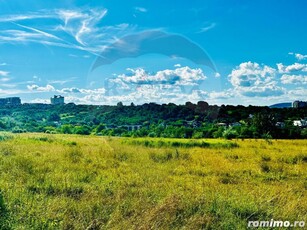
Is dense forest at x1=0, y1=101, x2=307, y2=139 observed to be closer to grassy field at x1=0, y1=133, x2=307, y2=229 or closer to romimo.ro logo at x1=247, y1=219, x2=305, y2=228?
grassy field at x1=0, y1=133, x2=307, y2=229

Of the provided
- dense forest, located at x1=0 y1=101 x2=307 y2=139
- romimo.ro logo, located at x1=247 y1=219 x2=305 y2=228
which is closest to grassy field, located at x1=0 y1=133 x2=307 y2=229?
romimo.ro logo, located at x1=247 y1=219 x2=305 y2=228

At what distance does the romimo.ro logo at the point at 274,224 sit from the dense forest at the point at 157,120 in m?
11.4

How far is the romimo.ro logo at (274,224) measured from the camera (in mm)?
5199

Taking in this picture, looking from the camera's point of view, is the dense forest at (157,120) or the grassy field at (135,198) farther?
the dense forest at (157,120)

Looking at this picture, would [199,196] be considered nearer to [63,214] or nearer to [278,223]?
[278,223]

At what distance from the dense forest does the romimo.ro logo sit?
1140 centimetres

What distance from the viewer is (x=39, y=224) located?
16.2 feet

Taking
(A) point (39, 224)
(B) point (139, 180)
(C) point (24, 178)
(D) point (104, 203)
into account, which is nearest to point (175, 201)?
(D) point (104, 203)

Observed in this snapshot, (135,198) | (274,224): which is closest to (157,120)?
(135,198)

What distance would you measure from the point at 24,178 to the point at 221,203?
536 cm

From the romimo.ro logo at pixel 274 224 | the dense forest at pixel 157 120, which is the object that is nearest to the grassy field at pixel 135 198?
the romimo.ro logo at pixel 274 224

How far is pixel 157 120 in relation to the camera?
24.2 meters

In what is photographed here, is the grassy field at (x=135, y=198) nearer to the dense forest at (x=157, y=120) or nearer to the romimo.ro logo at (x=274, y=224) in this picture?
the romimo.ro logo at (x=274, y=224)

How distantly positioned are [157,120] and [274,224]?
19093mm
